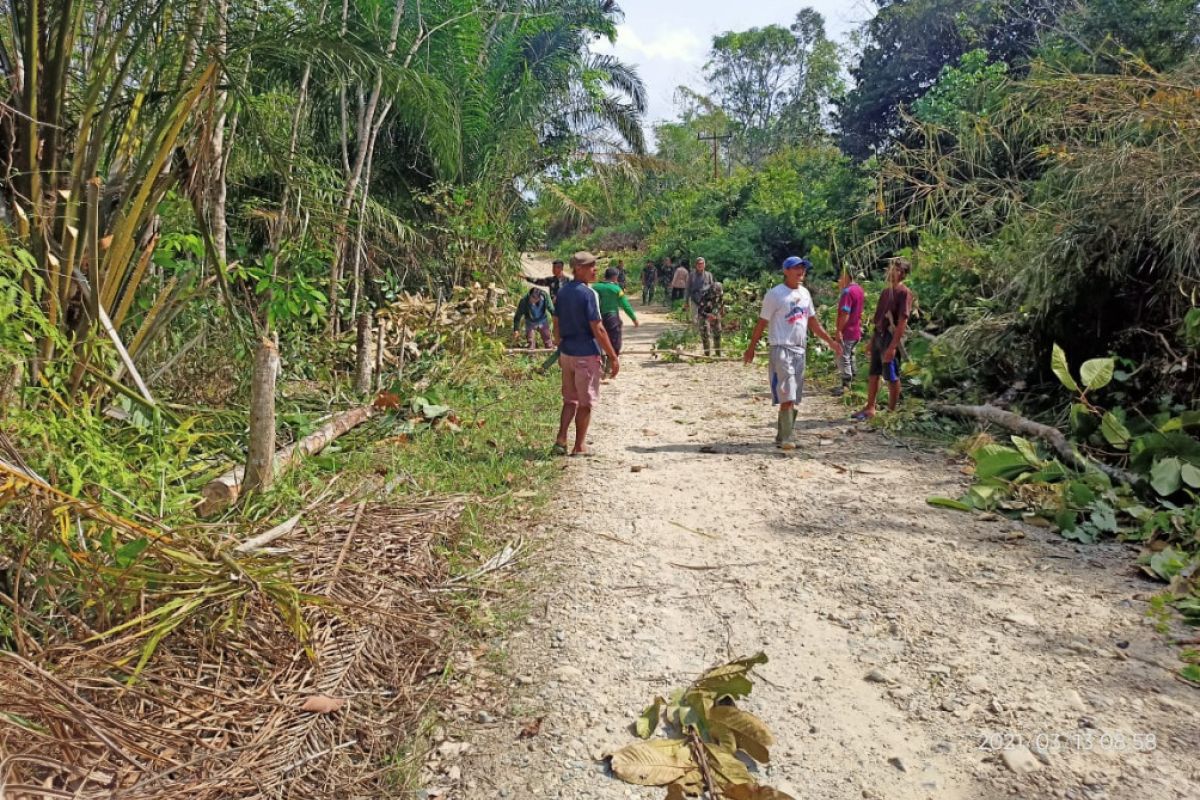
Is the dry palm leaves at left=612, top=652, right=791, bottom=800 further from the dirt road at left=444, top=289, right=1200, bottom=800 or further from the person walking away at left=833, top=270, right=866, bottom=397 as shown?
the person walking away at left=833, top=270, right=866, bottom=397

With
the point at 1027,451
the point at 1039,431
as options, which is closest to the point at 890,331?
the point at 1039,431

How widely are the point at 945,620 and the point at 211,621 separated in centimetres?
314

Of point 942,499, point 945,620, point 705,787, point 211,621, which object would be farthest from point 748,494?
point 211,621

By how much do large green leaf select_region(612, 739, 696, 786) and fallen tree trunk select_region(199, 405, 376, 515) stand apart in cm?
250

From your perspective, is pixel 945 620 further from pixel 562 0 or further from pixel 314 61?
pixel 562 0

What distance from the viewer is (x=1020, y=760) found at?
2.58 metres

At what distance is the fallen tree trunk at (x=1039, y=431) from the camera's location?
5109 millimetres

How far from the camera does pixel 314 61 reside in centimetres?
546

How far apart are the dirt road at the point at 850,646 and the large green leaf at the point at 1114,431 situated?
1.03 meters

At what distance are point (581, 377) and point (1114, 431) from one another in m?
3.81

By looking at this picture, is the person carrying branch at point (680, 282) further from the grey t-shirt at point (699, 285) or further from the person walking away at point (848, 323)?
the person walking away at point (848, 323)

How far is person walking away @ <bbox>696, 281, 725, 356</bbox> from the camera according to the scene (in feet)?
41.8

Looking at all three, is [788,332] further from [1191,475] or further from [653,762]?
[653,762]

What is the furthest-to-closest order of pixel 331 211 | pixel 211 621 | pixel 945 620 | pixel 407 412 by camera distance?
pixel 407 412
pixel 331 211
pixel 945 620
pixel 211 621
